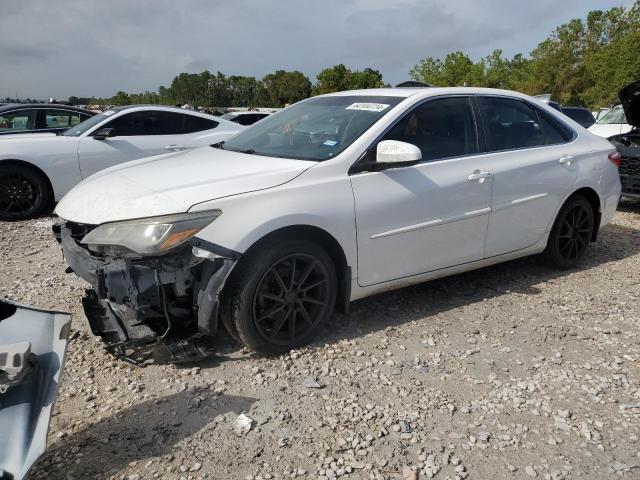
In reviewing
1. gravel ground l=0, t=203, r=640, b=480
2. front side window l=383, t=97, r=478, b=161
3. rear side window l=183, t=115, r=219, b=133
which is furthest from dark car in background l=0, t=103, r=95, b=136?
front side window l=383, t=97, r=478, b=161

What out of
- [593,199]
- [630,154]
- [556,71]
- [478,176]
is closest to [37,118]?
[478,176]

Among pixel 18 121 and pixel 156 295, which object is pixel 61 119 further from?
pixel 156 295

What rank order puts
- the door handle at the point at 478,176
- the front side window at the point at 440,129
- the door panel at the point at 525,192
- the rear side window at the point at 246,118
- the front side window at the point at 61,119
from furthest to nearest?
the rear side window at the point at 246,118 < the front side window at the point at 61,119 < the door panel at the point at 525,192 < the door handle at the point at 478,176 < the front side window at the point at 440,129

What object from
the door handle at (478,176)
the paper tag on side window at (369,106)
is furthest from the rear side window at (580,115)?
the paper tag on side window at (369,106)

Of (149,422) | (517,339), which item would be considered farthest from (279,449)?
(517,339)

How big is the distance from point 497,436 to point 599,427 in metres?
0.56

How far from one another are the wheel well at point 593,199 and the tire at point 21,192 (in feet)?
21.2

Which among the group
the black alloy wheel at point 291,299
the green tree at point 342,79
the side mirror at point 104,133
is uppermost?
the green tree at point 342,79

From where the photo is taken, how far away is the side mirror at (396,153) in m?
3.39

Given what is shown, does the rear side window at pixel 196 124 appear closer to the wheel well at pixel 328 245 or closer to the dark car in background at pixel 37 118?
the dark car in background at pixel 37 118

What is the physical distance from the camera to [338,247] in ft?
11.2

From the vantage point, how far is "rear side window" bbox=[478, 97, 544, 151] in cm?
431

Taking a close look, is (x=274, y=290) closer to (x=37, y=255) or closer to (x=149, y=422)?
(x=149, y=422)

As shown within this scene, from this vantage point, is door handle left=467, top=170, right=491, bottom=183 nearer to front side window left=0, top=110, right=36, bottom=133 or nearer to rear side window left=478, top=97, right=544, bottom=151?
rear side window left=478, top=97, right=544, bottom=151
